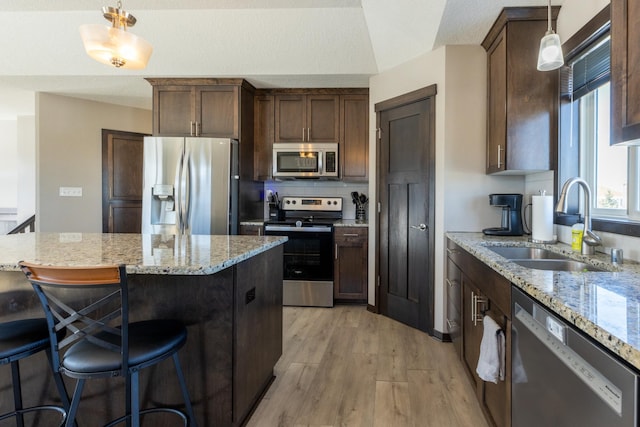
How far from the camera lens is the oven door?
3621mm

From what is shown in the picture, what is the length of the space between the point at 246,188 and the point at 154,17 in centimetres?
181

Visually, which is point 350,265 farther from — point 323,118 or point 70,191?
point 70,191

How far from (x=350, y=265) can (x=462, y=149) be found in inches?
64.2

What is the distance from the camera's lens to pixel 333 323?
3156 mm

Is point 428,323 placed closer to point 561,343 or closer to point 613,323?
point 561,343

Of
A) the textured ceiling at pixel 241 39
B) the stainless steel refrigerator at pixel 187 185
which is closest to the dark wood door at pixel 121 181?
the textured ceiling at pixel 241 39

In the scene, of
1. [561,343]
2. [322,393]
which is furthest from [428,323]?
[561,343]

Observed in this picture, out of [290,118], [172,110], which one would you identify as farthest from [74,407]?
[290,118]

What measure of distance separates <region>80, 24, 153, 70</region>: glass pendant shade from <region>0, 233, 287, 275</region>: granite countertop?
99 cm

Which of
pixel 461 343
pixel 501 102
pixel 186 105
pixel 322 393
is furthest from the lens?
pixel 186 105

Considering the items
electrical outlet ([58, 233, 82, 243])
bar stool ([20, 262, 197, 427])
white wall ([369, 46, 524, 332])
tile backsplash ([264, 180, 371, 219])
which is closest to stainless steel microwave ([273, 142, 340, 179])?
tile backsplash ([264, 180, 371, 219])

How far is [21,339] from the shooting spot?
132 centimetres

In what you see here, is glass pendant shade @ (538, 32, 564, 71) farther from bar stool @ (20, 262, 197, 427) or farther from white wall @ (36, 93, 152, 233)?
white wall @ (36, 93, 152, 233)

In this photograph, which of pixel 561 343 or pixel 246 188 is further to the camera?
pixel 246 188
